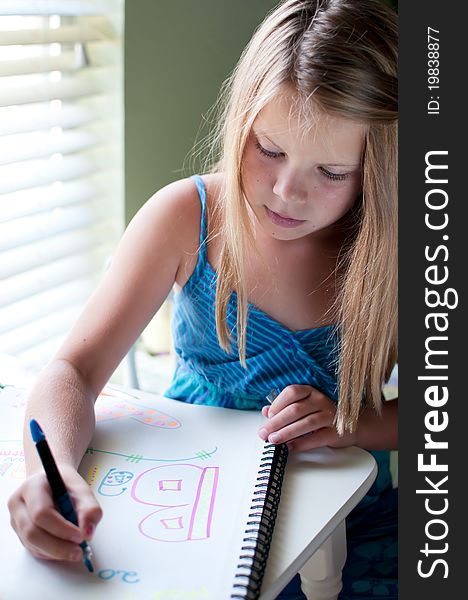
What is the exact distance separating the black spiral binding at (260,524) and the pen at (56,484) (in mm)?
133

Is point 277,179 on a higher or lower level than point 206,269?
higher

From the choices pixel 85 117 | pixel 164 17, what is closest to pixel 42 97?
pixel 85 117

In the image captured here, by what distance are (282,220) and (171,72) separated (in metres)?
0.78

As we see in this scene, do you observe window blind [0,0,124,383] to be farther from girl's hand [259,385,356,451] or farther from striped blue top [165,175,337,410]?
girl's hand [259,385,356,451]

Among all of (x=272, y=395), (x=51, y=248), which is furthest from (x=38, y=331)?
(x=272, y=395)

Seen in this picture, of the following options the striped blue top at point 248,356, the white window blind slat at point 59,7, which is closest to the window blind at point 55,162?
the white window blind slat at point 59,7

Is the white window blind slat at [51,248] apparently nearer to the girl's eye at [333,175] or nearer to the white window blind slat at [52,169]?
the white window blind slat at [52,169]

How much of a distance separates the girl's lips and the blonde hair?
0.15 feet

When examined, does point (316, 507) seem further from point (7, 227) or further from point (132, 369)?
point (7, 227)

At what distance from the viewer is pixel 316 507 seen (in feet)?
2.89

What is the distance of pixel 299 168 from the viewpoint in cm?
101

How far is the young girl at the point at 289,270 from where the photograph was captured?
3.27ft

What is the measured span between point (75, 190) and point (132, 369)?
40 centimetres

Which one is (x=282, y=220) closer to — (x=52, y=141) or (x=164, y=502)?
(x=164, y=502)
